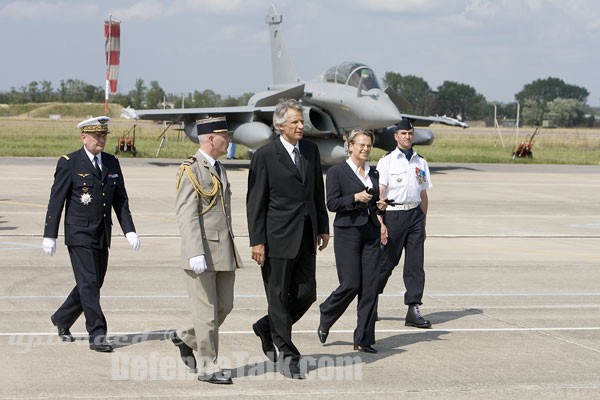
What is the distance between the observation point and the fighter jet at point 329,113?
30347mm

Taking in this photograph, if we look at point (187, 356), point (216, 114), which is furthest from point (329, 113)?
point (187, 356)

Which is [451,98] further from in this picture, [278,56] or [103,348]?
[103,348]

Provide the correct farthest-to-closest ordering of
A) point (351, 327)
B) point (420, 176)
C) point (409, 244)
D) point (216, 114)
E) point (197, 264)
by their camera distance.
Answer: point (216, 114) < point (420, 176) < point (409, 244) < point (351, 327) < point (197, 264)

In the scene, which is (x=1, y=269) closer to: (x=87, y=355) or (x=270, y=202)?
(x=87, y=355)

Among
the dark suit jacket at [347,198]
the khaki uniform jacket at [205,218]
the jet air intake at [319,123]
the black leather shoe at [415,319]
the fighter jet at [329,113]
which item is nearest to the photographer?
the khaki uniform jacket at [205,218]

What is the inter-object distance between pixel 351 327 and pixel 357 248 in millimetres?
1271

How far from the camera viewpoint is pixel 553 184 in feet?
93.9

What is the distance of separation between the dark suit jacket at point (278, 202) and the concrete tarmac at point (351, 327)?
37.6 inches

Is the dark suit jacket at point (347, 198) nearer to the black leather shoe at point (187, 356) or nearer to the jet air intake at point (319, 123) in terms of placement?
the black leather shoe at point (187, 356)

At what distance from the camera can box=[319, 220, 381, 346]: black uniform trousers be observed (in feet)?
25.6

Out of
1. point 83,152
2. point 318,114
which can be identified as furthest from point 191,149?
point 83,152

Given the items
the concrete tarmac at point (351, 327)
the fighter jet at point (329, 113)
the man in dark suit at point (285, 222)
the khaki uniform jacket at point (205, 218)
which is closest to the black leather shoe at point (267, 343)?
the concrete tarmac at point (351, 327)

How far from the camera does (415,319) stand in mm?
8906

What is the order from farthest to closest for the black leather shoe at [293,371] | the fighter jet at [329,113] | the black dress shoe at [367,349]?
1. the fighter jet at [329,113]
2. the black dress shoe at [367,349]
3. the black leather shoe at [293,371]
